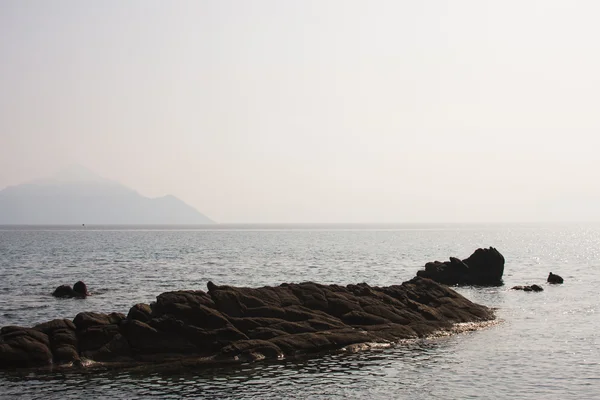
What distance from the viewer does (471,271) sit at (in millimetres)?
83250

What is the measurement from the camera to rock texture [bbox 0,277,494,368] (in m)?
33.8

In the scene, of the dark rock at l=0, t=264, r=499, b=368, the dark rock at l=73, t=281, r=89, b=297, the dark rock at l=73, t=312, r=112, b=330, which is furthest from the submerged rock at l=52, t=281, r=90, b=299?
the dark rock at l=73, t=312, r=112, b=330

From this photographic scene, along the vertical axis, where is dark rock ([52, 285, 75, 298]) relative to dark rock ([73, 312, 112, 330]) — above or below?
below

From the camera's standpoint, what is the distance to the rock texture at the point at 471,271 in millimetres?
81812

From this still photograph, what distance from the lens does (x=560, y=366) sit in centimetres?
3341

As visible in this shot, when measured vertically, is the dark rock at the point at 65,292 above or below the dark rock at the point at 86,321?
below

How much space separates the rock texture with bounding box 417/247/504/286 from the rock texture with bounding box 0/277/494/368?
125 feet

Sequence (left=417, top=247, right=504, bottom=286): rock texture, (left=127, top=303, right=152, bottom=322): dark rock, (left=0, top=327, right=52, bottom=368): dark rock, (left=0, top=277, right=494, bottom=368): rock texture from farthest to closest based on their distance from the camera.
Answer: (left=417, top=247, right=504, bottom=286): rock texture → (left=127, top=303, right=152, bottom=322): dark rock → (left=0, top=277, right=494, bottom=368): rock texture → (left=0, top=327, right=52, bottom=368): dark rock

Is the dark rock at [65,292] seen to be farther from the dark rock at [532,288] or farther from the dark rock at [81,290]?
the dark rock at [532,288]

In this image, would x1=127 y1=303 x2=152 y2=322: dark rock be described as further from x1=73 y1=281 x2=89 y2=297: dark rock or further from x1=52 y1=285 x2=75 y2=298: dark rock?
x1=52 y1=285 x2=75 y2=298: dark rock

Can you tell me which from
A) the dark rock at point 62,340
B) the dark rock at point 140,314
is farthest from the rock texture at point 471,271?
the dark rock at point 62,340

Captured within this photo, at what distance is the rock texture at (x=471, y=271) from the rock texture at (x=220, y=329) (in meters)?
38.2

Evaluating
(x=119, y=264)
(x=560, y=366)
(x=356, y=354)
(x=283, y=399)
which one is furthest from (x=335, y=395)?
(x=119, y=264)

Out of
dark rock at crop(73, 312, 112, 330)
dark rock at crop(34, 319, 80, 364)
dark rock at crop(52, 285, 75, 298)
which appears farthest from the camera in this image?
dark rock at crop(52, 285, 75, 298)
